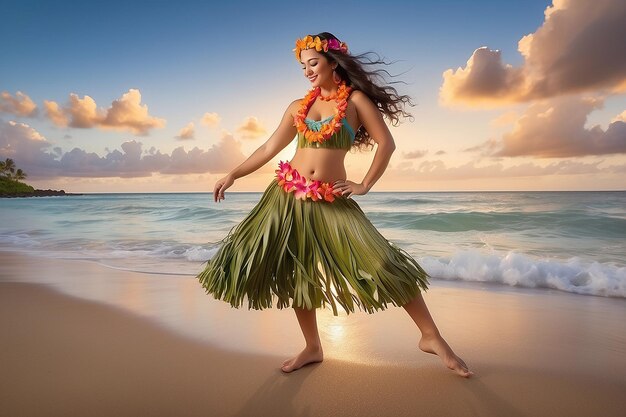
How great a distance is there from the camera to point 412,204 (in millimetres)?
14594

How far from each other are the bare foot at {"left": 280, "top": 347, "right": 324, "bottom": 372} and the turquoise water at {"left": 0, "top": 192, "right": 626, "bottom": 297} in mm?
2691

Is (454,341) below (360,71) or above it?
below

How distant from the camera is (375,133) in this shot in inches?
83.2

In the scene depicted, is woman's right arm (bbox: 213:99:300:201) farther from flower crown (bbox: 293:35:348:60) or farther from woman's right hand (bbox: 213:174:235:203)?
flower crown (bbox: 293:35:348:60)

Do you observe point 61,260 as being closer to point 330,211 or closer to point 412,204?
point 330,211

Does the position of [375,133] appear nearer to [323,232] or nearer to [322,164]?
[322,164]

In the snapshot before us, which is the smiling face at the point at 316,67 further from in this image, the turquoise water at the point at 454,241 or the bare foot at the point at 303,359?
the turquoise water at the point at 454,241

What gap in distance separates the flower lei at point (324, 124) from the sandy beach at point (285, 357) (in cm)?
102

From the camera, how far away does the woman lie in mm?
1953

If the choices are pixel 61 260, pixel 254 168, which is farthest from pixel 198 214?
pixel 254 168

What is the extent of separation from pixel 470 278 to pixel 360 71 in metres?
3.00

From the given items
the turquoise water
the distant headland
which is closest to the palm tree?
the distant headland

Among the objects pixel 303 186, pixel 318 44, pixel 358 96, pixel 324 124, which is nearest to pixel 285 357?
pixel 303 186

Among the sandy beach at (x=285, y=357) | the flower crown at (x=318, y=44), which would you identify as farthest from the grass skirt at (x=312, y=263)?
the flower crown at (x=318, y=44)
